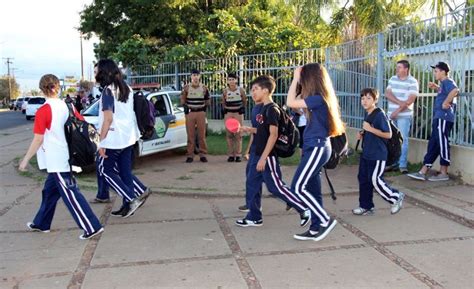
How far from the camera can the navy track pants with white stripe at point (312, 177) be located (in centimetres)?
455

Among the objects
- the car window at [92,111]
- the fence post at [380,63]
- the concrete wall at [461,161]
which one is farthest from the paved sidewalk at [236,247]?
the fence post at [380,63]

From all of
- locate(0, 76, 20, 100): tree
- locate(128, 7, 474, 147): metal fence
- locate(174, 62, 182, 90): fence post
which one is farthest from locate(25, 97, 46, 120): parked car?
locate(0, 76, 20, 100): tree

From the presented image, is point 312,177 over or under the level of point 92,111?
under

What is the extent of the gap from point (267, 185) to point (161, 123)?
4.69 metres

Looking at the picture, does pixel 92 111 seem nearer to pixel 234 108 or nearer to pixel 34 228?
pixel 234 108

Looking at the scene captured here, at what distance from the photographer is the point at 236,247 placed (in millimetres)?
4441

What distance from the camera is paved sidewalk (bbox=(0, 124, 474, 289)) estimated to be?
3.69 m

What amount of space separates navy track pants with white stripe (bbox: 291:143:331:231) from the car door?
4819mm

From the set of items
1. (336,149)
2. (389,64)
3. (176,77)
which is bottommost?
A: (336,149)

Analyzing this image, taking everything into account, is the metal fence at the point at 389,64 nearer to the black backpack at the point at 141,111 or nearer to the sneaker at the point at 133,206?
the black backpack at the point at 141,111

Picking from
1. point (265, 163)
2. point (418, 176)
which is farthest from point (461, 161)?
point (265, 163)

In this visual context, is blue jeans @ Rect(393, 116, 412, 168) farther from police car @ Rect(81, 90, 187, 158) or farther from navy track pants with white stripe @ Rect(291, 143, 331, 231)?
police car @ Rect(81, 90, 187, 158)

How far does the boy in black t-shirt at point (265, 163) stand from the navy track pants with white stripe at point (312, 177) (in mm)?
145

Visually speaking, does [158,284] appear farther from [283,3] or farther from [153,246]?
[283,3]
